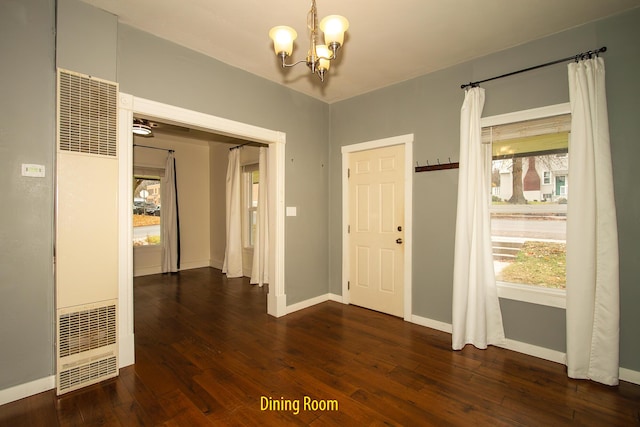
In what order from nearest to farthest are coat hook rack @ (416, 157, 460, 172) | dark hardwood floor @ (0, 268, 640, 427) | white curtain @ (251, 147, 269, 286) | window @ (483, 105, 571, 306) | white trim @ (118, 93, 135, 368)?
dark hardwood floor @ (0, 268, 640, 427), white trim @ (118, 93, 135, 368), window @ (483, 105, 571, 306), coat hook rack @ (416, 157, 460, 172), white curtain @ (251, 147, 269, 286)

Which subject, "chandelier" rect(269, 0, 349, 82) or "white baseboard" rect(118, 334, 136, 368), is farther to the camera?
"white baseboard" rect(118, 334, 136, 368)

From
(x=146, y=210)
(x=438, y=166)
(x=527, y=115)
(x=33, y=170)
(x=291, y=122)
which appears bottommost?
Answer: (x=146, y=210)

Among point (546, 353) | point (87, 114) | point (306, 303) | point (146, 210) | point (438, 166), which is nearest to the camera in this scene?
point (87, 114)

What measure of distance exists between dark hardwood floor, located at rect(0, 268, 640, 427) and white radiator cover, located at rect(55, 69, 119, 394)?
0.28m

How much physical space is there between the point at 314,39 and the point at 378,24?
1096mm

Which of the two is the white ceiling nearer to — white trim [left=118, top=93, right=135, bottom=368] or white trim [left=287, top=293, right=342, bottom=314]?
white trim [left=118, top=93, right=135, bottom=368]

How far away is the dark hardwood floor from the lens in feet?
6.33

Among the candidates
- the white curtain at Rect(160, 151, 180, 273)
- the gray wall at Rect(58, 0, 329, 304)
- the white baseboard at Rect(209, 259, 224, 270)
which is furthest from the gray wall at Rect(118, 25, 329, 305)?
the white curtain at Rect(160, 151, 180, 273)

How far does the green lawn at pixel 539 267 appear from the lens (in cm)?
273

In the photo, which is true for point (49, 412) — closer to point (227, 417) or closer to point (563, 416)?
point (227, 417)

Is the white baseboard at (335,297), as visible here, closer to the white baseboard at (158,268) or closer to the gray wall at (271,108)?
the gray wall at (271,108)

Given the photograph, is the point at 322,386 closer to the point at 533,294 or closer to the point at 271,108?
the point at 533,294

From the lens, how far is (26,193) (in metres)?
2.09

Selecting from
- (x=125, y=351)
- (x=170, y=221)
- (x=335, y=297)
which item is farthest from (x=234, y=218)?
(x=125, y=351)
